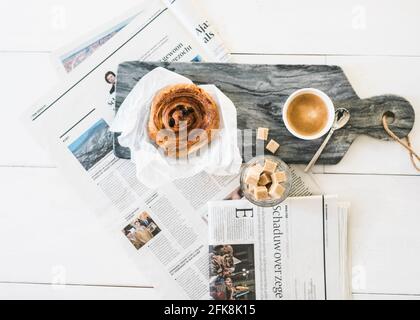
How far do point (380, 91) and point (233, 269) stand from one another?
34 cm

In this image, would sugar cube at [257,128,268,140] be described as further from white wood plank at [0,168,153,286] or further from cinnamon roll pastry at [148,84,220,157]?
Answer: white wood plank at [0,168,153,286]

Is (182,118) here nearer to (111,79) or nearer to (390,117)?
(111,79)

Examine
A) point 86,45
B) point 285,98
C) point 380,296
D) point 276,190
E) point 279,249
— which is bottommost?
point 380,296

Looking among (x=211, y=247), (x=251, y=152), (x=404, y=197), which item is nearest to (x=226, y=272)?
(x=211, y=247)

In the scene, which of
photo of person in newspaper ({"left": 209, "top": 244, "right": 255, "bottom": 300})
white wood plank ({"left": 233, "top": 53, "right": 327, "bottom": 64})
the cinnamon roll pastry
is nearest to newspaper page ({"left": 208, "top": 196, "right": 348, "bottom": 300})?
photo of person in newspaper ({"left": 209, "top": 244, "right": 255, "bottom": 300})

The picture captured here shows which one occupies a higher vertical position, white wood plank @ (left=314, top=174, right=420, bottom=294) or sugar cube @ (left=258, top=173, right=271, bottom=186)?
sugar cube @ (left=258, top=173, right=271, bottom=186)

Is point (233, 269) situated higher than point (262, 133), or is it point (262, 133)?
point (262, 133)

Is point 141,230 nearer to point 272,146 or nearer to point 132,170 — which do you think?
point 132,170

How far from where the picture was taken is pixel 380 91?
25.8 inches

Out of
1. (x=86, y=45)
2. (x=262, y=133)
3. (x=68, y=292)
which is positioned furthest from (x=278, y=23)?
(x=68, y=292)

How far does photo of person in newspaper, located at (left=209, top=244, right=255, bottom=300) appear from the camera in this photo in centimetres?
66

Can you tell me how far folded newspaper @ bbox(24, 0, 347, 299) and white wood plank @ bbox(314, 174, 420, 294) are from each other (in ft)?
0.23

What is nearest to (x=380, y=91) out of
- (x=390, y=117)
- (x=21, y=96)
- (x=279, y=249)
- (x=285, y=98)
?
(x=390, y=117)

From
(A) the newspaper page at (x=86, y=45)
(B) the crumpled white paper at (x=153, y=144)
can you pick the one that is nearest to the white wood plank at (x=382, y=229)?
(B) the crumpled white paper at (x=153, y=144)
